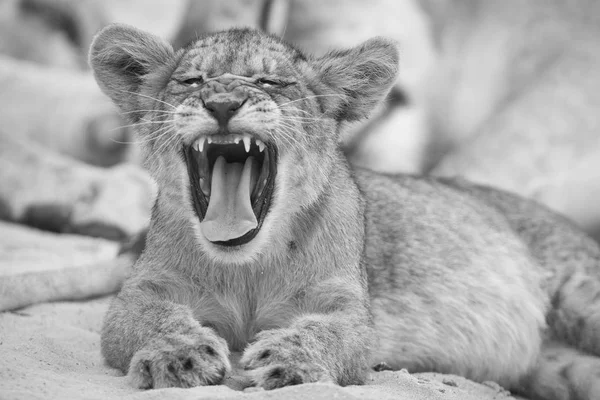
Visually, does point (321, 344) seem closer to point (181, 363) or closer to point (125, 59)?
point (181, 363)

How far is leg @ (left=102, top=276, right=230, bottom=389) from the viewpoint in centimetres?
312

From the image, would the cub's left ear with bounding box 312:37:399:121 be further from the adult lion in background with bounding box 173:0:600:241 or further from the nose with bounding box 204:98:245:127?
the adult lion in background with bounding box 173:0:600:241

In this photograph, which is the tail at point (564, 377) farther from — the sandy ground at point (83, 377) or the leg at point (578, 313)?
the sandy ground at point (83, 377)

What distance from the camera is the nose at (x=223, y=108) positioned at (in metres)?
3.51

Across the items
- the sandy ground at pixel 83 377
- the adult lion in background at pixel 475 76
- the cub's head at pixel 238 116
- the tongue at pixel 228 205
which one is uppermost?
the adult lion in background at pixel 475 76

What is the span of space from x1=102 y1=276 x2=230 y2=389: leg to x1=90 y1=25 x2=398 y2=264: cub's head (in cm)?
33

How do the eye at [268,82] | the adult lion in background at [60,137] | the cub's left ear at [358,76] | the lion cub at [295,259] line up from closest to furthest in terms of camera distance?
the lion cub at [295,259], the eye at [268,82], the cub's left ear at [358,76], the adult lion in background at [60,137]

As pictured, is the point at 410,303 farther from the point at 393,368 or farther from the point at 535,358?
the point at 535,358

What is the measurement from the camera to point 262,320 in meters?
3.84

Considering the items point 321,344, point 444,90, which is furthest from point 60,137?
point 321,344

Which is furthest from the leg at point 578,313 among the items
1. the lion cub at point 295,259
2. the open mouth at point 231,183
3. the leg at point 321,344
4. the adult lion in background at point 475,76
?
the adult lion in background at point 475,76

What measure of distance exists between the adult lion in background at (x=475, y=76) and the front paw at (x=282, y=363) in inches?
257

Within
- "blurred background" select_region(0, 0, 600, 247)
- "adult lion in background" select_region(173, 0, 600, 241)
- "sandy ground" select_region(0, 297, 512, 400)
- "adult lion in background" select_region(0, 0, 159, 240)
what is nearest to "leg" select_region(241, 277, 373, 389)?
"sandy ground" select_region(0, 297, 512, 400)

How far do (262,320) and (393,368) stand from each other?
0.76 meters
